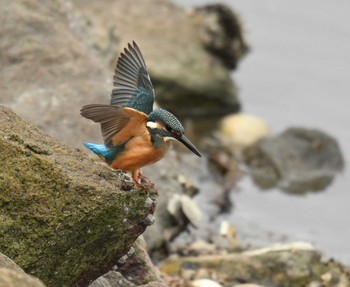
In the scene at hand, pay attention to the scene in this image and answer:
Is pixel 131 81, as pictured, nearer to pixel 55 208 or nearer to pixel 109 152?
pixel 109 152

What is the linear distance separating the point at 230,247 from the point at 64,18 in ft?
8.11

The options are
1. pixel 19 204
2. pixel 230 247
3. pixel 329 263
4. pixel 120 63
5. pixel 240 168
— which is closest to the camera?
pixel 19 204

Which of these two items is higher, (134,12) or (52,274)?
(52,274)

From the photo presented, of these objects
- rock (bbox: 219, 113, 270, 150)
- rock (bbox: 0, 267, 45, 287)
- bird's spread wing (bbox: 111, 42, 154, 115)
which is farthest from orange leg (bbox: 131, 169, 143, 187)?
rock (bbox: 219, 113, 270, 150)

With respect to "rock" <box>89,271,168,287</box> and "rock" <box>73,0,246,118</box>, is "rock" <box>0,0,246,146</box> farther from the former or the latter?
"rock" <box>89,271,168,287</box>

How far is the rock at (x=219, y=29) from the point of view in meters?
13.2

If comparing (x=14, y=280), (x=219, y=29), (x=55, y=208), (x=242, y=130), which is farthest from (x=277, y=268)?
(x=219, y=29)

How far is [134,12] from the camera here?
13336mm

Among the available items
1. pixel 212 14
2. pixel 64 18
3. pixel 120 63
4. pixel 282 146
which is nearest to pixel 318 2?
pixel 212 14

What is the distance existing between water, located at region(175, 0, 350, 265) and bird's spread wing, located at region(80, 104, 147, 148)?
4243mm

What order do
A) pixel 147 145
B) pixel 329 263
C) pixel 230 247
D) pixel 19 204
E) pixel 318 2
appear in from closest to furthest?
pixel 19 204 → pixel 147 145 → pixel 329 263 → pixel 230 247 → pixel 318 2

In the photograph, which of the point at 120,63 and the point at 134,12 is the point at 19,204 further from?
the point at 134,12

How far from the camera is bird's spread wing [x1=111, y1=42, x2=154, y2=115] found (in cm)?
567

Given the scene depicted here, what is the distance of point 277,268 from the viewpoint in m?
7.33
